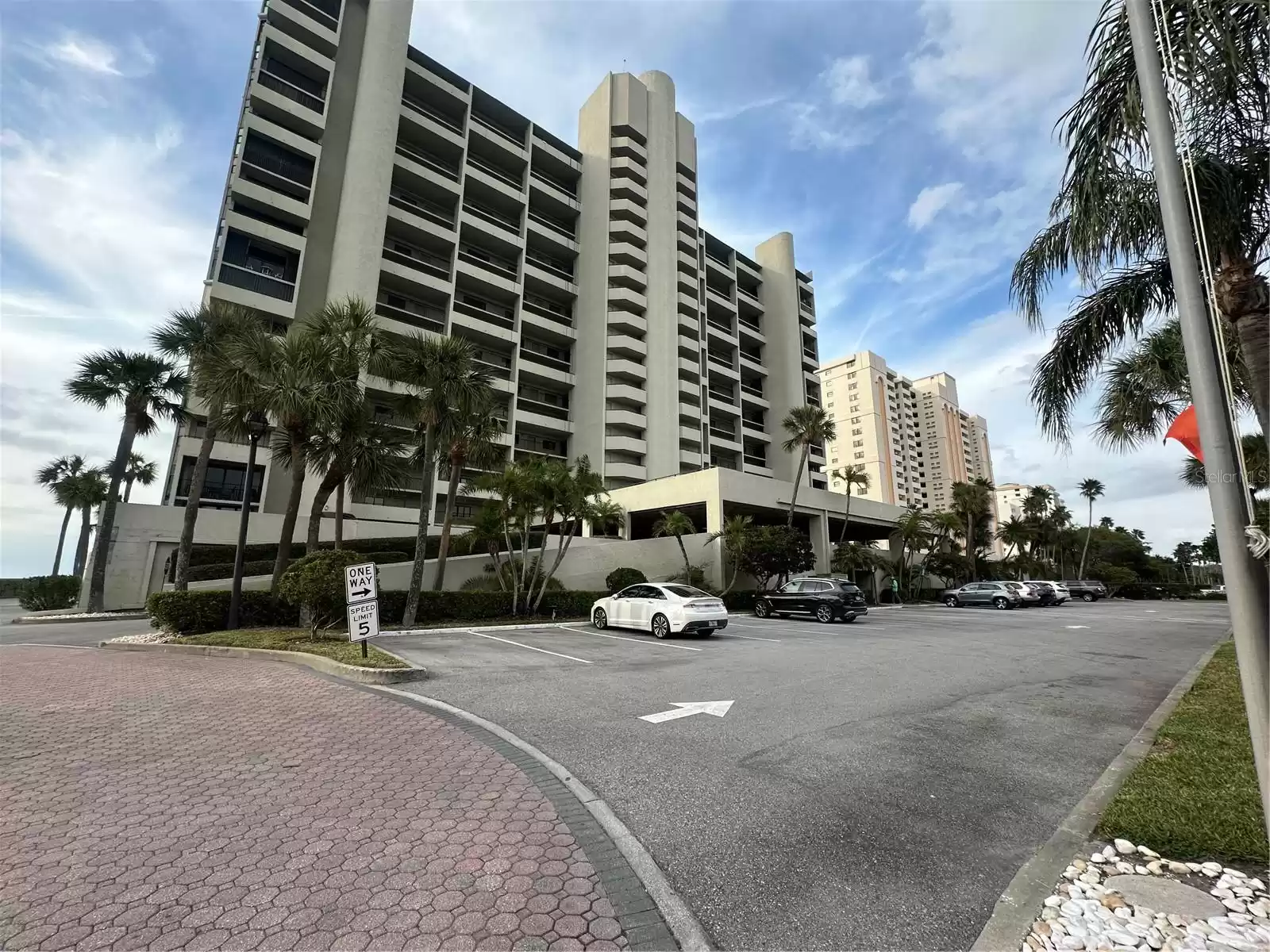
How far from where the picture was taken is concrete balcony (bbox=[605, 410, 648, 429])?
141 feet

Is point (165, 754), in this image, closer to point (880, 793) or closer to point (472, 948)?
point (472, 948)

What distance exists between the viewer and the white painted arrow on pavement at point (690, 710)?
642cm

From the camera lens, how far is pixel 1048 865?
3086mm

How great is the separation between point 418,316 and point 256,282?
359 inches

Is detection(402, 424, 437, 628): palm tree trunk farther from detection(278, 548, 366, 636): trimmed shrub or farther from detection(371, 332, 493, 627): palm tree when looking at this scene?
detection(278, 548, 366, 636): trimmed shrub

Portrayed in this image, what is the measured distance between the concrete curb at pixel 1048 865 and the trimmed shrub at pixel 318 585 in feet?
45.1

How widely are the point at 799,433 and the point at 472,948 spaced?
1402 inches

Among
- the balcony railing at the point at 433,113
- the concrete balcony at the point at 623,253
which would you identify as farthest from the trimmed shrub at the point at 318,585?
the balcony railing at the point at 433,113

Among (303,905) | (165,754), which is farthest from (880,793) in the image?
(165,754)

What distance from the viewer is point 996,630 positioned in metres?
17.2

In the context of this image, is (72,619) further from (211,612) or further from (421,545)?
(421,545)

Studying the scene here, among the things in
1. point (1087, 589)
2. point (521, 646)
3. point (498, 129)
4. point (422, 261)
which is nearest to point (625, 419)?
point (422, 261)

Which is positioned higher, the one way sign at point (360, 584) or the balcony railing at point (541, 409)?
the balcony railing at point (541, 409)

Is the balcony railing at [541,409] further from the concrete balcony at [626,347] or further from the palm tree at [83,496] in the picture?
the palm tree at [83,496]
